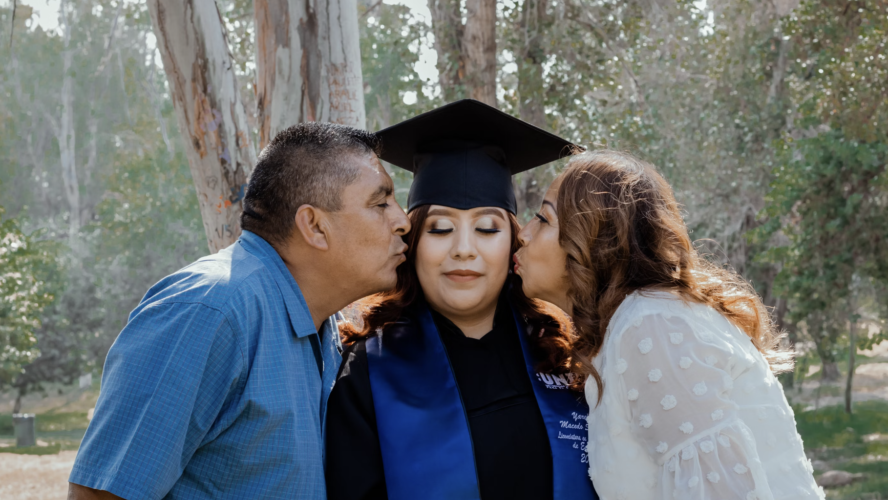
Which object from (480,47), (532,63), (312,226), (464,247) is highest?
(480,47)

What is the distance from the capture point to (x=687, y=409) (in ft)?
7.20

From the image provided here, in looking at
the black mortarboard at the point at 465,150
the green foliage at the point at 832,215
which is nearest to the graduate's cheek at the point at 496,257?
the black mortarboard at the point at 465,150

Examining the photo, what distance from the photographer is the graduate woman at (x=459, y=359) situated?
2.62m

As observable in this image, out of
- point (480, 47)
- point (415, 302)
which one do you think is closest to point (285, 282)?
point (415, 302)

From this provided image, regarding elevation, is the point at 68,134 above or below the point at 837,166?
above

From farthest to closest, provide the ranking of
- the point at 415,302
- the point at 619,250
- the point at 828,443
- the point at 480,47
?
the point at 828,443 < the point at 480,47 < the point at 415,302 < the point at 619,250

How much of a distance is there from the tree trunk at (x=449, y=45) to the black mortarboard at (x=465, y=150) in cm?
599

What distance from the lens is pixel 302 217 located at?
2.76 meters

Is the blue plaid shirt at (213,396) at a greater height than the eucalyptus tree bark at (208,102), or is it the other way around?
the eucalyptus tree bark at (208,102)

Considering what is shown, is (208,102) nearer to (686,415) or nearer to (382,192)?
(382,192)

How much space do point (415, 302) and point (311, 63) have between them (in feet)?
4.47

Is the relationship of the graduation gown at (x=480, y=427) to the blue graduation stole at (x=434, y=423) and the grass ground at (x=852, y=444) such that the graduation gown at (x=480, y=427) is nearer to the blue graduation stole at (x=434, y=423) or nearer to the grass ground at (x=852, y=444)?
the blue graduation stole at (x=434, y=423)

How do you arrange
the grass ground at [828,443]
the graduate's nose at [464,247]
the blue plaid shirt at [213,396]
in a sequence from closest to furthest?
1. the blue plaid shirt at [213,396]
2. the graduate's nose at [464,247]
3. the grass ground at [828,443]

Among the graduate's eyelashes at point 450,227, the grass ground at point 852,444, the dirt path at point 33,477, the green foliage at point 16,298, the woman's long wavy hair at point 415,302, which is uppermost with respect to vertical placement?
the graduate's eyelashes at point 450,227
